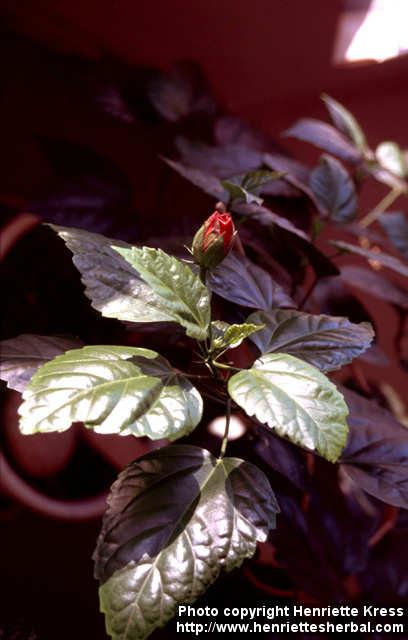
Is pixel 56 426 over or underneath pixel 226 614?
over

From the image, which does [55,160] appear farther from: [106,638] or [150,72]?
[106,638]

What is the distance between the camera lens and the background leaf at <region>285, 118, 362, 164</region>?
45.2 inches

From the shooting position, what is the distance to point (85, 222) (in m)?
1.05

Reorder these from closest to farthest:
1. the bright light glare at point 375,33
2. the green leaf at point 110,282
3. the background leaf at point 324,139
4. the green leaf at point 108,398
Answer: the green leaf at point 108,398 < the green leaf at point 110,282 < the background leaf at point 324,139 < the bright light glare at point 375,33

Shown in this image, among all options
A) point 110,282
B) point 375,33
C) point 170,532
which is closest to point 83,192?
point 110,282

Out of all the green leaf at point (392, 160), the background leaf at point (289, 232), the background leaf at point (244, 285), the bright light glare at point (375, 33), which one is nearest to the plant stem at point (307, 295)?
the background leaf at point (289, 232)

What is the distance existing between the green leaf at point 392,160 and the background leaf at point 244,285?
0.67m

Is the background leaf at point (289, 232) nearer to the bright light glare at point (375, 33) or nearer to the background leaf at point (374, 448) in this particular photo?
the background leaf at point (374, 448)

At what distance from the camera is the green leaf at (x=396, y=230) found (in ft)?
4.21

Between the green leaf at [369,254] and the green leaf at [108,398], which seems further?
the green leaf at [369,254]

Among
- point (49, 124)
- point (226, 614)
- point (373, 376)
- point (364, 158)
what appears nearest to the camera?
point (226, 614)

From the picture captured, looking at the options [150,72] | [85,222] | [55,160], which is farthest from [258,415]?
[150,72]

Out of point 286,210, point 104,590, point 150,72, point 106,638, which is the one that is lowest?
point 106,638

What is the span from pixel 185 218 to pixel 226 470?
0.67 meters
